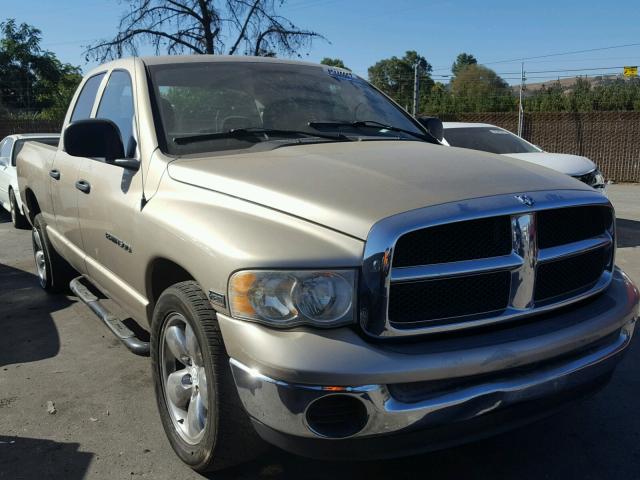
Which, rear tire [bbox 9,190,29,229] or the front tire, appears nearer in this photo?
the front tire

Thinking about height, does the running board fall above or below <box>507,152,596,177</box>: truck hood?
below

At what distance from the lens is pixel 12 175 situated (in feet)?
33.6

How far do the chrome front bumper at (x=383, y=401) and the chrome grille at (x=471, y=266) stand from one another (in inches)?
9.2

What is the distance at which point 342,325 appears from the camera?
2.18m

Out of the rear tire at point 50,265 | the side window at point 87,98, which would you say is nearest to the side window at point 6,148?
the rear tire at point 50,265

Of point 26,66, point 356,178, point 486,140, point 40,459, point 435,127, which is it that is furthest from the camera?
point 26,66

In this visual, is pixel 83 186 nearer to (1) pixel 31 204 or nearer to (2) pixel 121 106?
(2) pixel 121 106

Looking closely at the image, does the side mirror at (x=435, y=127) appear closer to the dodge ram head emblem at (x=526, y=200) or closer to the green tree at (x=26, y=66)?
the dodge ram head emblem at (x=526, y=200)

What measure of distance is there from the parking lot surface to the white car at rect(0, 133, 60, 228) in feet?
20.5

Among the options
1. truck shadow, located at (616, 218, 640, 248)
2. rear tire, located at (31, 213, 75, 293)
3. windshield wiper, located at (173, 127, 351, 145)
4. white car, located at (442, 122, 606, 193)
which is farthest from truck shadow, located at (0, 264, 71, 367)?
truck shadow, located at (616, 218, 640, 248)

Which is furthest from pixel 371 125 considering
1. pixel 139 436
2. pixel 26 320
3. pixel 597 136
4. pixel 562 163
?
pixel 597 136

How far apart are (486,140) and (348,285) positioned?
787 centimetres

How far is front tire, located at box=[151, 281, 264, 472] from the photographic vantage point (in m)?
2.40

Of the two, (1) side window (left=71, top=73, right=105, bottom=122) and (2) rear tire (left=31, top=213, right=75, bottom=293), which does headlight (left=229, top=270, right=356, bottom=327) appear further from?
(2) rear tire (left=31, top=213, right=75, bottom=293)
